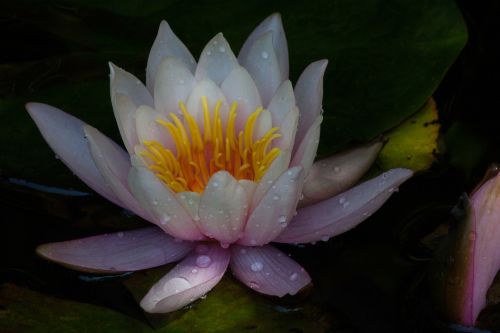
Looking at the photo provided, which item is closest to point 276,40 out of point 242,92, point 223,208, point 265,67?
point 265,67

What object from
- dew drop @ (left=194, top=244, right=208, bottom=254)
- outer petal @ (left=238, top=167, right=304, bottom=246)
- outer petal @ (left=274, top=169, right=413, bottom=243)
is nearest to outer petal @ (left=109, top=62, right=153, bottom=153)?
dew drop @ (left=194, top=244, right=208, bottom=254)

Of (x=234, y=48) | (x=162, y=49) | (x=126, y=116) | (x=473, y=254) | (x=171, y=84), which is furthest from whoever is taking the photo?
(x=234, y=48)

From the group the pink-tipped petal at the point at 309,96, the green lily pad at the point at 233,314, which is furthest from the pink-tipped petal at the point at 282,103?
the green lily pad at the point at 233,314

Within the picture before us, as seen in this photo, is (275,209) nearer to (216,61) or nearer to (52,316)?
(216,61)

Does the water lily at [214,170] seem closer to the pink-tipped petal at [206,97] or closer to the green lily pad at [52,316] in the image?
the pink-tipped petal at [206,97]

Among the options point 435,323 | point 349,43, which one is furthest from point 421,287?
point 349,43

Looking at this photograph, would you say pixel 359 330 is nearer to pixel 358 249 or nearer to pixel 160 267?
pixel 358 249

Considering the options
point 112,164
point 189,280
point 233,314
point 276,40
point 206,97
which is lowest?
point 233,314
